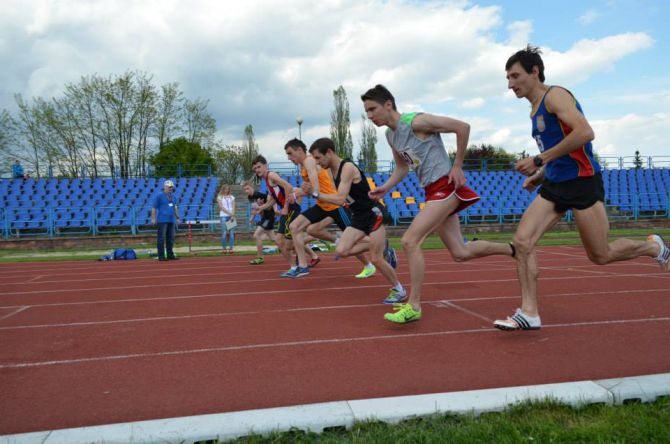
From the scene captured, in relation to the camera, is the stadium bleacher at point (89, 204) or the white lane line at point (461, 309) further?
the stadium bleacher at point (89, 204)

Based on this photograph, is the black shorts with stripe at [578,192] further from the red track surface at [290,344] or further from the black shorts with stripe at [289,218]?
the black shorts with stripe at [289,218]

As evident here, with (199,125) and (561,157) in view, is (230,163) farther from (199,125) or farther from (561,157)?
(561,157)

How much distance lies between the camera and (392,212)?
21.9 meters

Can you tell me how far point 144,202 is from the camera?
22.4m

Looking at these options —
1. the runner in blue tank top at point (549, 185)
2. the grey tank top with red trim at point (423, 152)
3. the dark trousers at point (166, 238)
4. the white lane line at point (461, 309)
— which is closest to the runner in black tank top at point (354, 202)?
the white lane line at point (461, 309)

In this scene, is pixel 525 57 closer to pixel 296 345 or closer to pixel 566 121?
pixel 566 121

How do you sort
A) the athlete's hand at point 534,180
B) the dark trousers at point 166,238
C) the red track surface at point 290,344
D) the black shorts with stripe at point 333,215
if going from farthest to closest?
the dark trousers at point 166,238 < the black shorts with stripe at point 333,215 < the athlete's hand at point 534,180 < the red track surface at point 290,344

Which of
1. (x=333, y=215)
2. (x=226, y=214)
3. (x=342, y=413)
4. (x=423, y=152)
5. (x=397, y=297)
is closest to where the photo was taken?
(x=342, y=413)

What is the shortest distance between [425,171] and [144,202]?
66.2 ft

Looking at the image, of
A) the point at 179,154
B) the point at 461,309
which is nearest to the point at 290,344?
the point at 461,309

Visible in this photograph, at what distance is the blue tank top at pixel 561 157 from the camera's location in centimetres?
383

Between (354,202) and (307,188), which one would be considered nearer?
(307,188)

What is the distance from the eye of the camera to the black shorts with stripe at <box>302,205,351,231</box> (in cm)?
713

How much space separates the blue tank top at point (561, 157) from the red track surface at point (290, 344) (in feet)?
4.17
